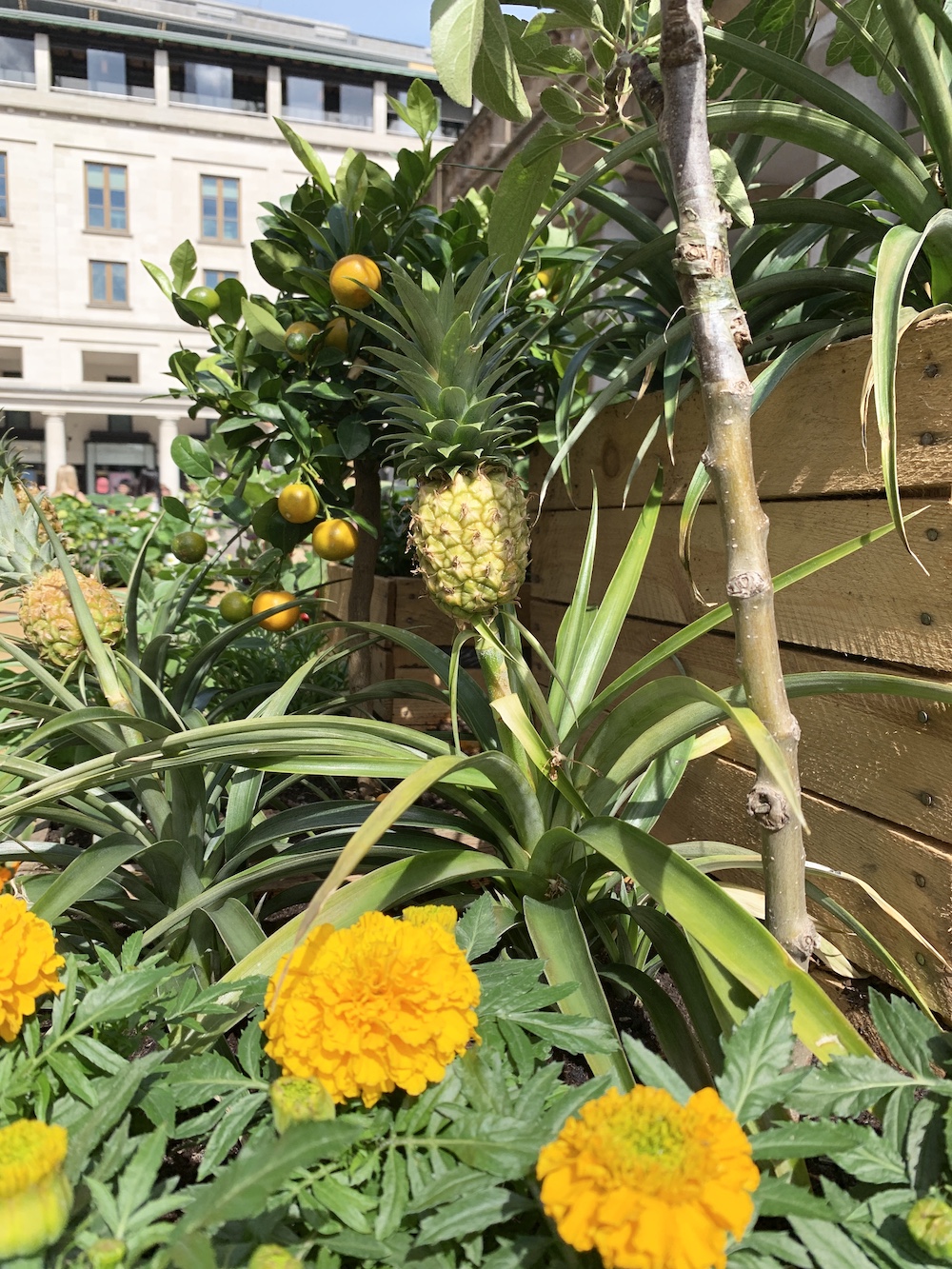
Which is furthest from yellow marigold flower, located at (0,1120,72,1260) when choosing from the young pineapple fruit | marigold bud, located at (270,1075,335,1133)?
the young pineapple fruit

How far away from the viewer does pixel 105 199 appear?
65.7ft

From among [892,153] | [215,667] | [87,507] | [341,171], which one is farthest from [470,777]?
[87,507]

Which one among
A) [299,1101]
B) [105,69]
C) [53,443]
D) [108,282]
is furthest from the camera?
[105,69]

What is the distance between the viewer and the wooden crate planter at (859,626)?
→ 34.9 inches

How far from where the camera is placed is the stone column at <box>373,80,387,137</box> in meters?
24.2

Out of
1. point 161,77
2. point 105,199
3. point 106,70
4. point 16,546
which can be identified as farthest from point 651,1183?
point 106,70

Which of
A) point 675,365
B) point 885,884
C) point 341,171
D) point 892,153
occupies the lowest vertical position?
point 885,884

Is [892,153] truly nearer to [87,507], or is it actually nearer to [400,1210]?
[400,1210]

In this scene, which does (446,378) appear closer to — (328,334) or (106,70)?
(328,334)

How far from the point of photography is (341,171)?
1560mm

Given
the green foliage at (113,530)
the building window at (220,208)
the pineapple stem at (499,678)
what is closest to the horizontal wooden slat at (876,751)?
the pineapple stem at (499,678)

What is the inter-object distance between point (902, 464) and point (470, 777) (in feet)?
1.96

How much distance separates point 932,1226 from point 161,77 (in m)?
27.9

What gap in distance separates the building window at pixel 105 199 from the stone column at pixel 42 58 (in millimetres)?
3415
